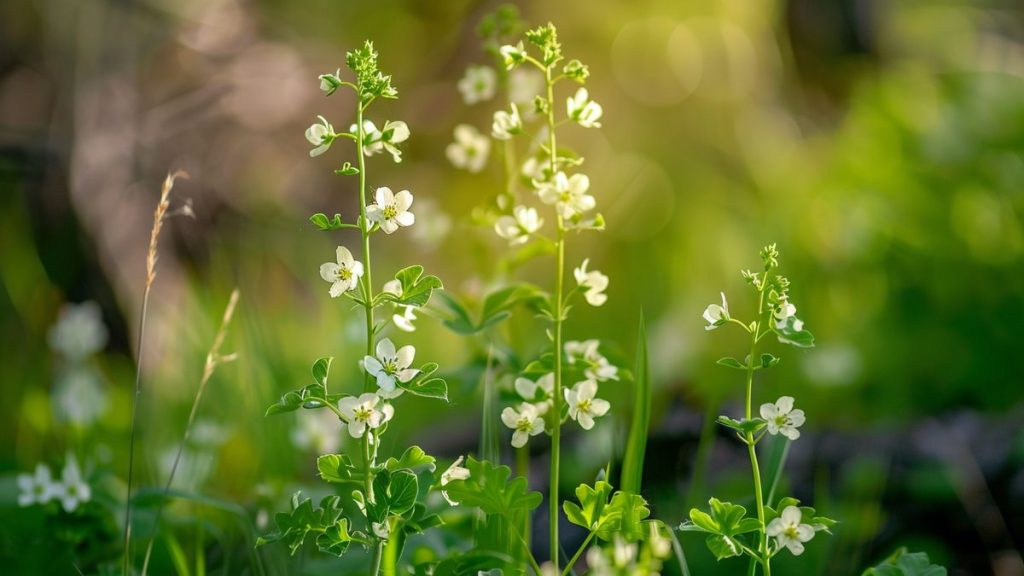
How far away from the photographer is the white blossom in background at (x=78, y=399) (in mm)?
1865

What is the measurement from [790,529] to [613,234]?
96.2 inches

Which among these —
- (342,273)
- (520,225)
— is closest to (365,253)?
(342,273)

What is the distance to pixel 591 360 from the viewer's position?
1232mm

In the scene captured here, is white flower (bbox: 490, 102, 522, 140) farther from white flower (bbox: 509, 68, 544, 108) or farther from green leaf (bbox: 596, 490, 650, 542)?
green leaf (bbox: 596, 490, 650, 542)

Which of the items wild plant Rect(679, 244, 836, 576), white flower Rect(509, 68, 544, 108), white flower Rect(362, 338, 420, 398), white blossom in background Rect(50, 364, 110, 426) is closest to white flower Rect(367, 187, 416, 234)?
white flower Rect(362, 338, 420, 398)

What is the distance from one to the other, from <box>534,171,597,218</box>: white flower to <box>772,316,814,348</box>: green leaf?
26 cm

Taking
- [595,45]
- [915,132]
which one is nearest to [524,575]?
[915,132]

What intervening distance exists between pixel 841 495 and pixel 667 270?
141cm

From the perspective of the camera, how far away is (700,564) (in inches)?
64.7

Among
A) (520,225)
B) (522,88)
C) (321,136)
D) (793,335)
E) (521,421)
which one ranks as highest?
(522,88)

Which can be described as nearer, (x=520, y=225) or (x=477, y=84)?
(x=520, y=225)

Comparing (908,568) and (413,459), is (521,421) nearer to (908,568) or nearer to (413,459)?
(413,459)

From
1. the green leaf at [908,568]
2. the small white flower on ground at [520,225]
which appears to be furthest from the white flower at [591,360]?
the green leaf at [908,568]

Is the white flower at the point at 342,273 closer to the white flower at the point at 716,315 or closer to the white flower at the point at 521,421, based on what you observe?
the white flower at the point at 521,421
